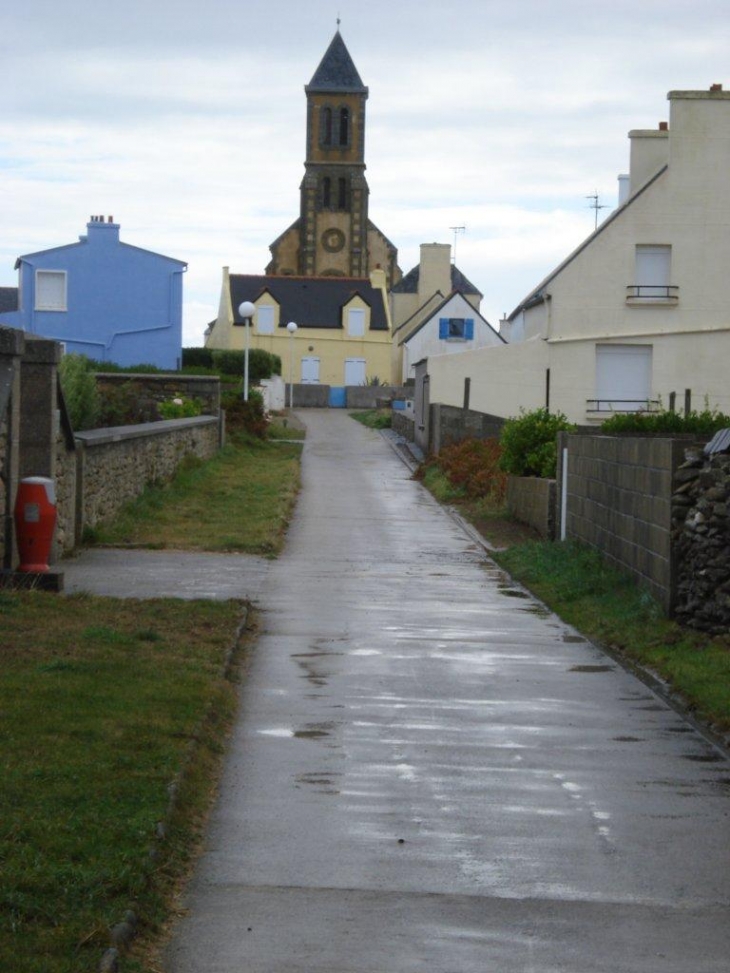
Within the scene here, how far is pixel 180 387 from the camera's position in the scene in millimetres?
36250

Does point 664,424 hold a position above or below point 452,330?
below

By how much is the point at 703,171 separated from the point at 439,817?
3637cm

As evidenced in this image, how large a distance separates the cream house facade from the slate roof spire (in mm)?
77530

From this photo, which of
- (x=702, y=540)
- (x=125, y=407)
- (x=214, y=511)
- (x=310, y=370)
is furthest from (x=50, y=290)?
(x=702, y=540)

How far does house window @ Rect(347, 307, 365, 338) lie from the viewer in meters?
83.0

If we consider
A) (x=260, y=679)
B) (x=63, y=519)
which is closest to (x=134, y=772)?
(x=260, y=679)

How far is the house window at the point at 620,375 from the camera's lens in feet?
139

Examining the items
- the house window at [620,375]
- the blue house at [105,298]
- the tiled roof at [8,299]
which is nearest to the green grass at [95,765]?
the house window at [620,375]

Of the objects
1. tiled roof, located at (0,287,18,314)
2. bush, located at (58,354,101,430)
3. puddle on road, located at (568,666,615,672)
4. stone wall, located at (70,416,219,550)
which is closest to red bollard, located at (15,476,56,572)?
stone wall, located at (70,416,219,550)

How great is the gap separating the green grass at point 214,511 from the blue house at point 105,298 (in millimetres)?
19222

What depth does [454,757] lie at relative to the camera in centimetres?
846

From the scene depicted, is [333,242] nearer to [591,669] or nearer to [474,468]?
[474,468]

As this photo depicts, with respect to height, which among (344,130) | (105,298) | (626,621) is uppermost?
(344,130)

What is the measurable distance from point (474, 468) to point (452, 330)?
1945 inches
